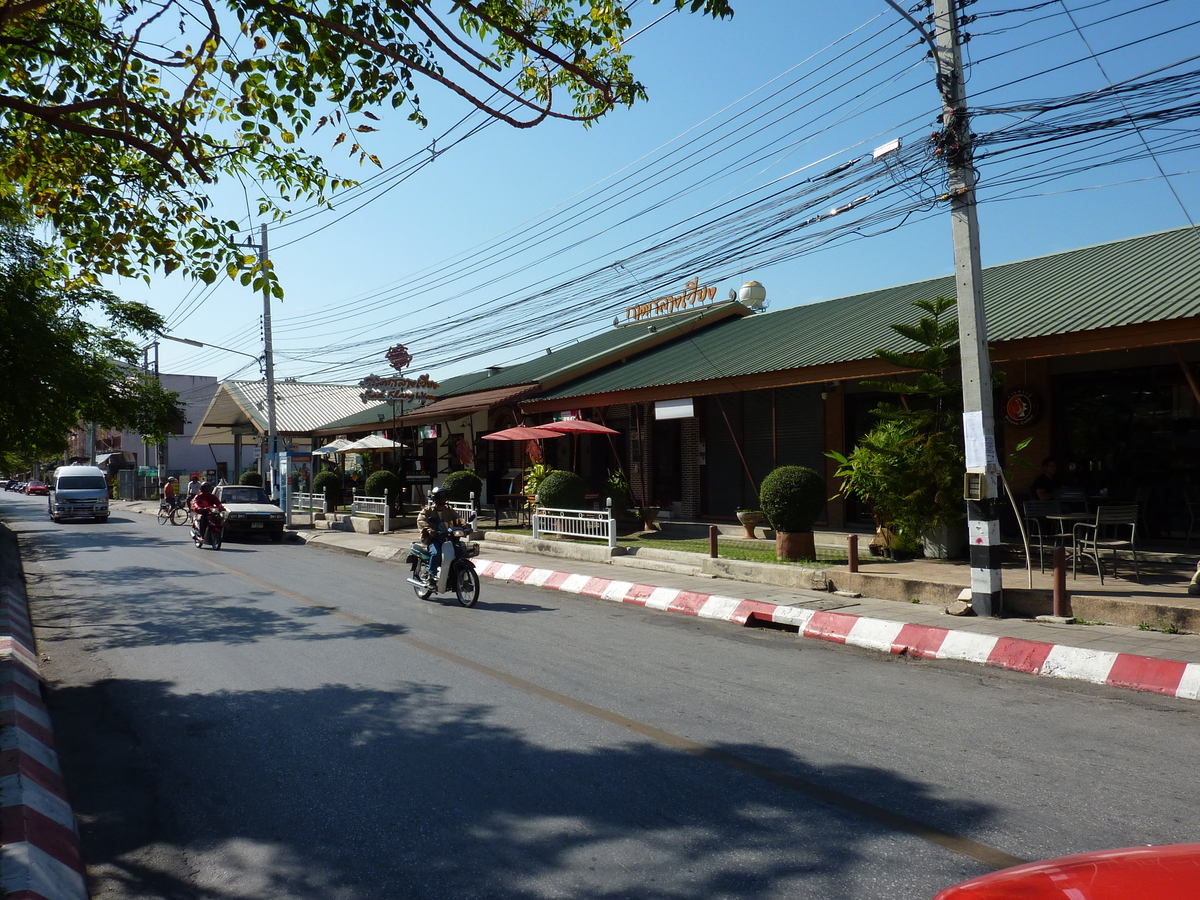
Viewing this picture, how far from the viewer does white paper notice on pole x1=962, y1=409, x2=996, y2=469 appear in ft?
33.5

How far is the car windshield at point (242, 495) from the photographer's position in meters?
26.0

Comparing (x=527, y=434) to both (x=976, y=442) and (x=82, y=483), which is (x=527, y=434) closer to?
(x=976, y=442)

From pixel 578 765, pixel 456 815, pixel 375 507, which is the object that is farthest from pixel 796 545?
pixel 375 507

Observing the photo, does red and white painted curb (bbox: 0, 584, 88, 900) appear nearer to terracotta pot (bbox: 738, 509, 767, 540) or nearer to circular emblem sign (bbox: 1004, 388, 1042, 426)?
terracotta pot (bbox: 738, 509, 767, 540)

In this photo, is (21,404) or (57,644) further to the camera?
(21,404)

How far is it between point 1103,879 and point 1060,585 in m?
8.34

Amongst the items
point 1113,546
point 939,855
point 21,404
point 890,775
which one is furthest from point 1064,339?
point 21,404

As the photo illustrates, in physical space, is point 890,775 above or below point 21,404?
below

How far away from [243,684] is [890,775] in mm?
5371

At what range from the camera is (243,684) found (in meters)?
7.63

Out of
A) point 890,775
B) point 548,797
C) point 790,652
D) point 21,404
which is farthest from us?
point 21,404

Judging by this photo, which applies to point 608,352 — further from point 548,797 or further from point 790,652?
point 548,797

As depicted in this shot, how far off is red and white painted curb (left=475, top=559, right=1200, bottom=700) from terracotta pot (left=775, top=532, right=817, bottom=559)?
264 cm

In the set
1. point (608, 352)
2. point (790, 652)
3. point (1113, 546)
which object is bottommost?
point (790, 652)
